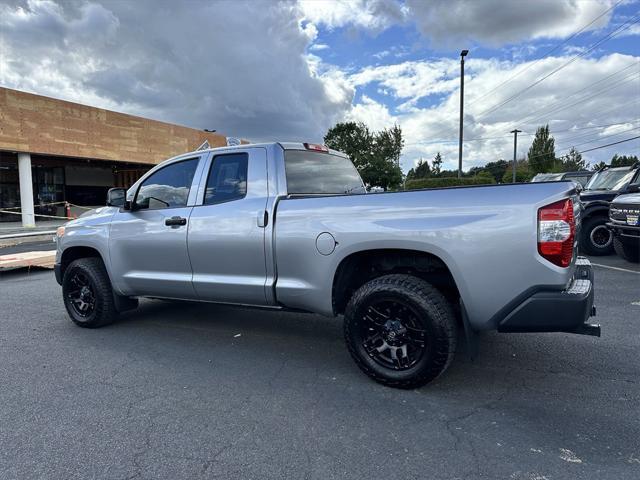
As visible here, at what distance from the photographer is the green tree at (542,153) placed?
70750 millimetres

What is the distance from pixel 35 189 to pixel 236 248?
1174 inches

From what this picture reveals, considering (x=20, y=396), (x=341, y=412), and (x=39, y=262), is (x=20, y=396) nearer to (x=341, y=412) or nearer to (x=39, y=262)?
(x=341, y=412)

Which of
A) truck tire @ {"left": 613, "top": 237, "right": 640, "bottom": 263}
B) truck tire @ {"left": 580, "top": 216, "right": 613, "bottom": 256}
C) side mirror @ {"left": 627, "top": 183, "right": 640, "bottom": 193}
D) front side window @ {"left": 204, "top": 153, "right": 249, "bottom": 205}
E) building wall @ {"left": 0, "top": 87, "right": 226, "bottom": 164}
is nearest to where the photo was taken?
front side window @ {"left": 204, "top": 153, "right": 249, "bottom": 205}

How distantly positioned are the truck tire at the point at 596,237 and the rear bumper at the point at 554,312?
8.03 metres

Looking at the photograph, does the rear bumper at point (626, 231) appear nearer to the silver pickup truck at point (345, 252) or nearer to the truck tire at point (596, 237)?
the truck tire at point (596, 237)

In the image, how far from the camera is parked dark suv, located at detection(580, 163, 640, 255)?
31.3 feet

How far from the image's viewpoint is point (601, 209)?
9.62 metres

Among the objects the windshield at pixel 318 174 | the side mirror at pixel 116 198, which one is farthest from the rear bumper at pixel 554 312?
the side mirror at pixel 116 198

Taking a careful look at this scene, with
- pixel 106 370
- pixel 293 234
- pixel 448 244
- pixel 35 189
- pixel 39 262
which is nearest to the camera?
pixel 448 244

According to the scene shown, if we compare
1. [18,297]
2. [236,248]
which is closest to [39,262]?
[18,297]

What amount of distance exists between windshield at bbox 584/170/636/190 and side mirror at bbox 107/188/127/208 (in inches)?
392

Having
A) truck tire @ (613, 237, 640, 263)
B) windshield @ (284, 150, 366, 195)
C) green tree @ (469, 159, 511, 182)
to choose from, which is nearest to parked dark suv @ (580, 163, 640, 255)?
truck tire @ (613, 237, 640, 263)

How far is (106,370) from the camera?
3.86m

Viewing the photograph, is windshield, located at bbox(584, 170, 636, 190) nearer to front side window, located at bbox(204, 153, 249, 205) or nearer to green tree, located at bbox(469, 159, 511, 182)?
front side window, located at bbox(204, 153, 249, 205)
